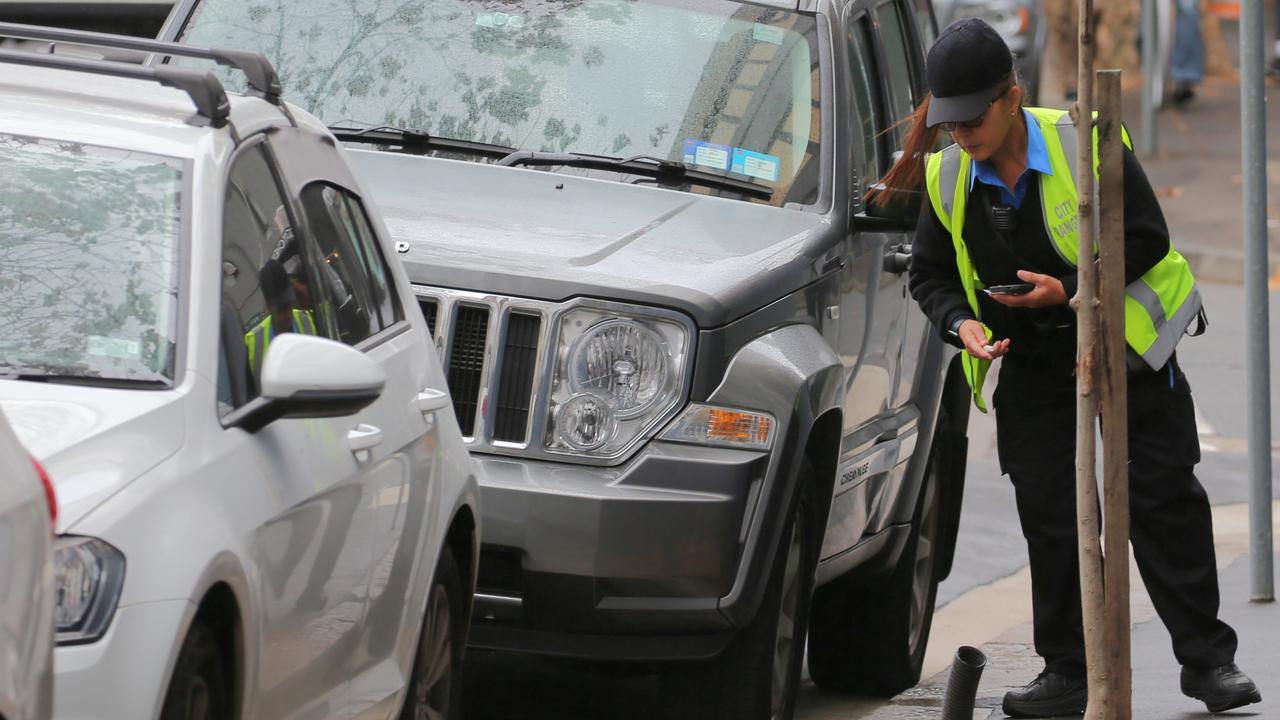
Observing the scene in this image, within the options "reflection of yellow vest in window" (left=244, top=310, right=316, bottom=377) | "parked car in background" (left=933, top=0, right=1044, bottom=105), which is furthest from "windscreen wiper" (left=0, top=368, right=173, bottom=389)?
"parked car in background" (left=933, top=0, right=1044, bottom=105)

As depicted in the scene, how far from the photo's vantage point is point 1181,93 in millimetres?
30281

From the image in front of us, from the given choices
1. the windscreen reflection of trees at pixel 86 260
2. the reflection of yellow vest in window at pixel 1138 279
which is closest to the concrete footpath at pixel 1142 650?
the reflection of yellow vest in window at pixel 1138 279

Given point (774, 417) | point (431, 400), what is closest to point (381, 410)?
point (431, 400)

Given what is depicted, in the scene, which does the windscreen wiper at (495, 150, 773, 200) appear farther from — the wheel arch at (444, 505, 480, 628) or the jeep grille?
the wheel arch at (444, 505, 480, 628)

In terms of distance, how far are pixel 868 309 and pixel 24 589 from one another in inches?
171

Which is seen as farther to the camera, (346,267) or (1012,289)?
(1012,289)

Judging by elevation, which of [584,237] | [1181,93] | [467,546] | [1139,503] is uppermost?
[1181,93]

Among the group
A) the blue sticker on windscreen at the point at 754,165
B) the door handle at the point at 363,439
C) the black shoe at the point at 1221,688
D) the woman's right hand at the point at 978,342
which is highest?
the blue sticker on windscreen at the point at 754,165

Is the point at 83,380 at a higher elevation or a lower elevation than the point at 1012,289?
lower

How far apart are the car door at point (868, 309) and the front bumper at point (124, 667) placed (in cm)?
332

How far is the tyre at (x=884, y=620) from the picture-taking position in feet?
25.1

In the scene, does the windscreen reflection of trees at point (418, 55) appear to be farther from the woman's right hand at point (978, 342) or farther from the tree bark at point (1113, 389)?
the tree bark at point (1113, 389)

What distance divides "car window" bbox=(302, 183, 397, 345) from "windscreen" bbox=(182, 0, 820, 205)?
167 cm

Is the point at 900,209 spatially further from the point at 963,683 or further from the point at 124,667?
the point at 124,667
